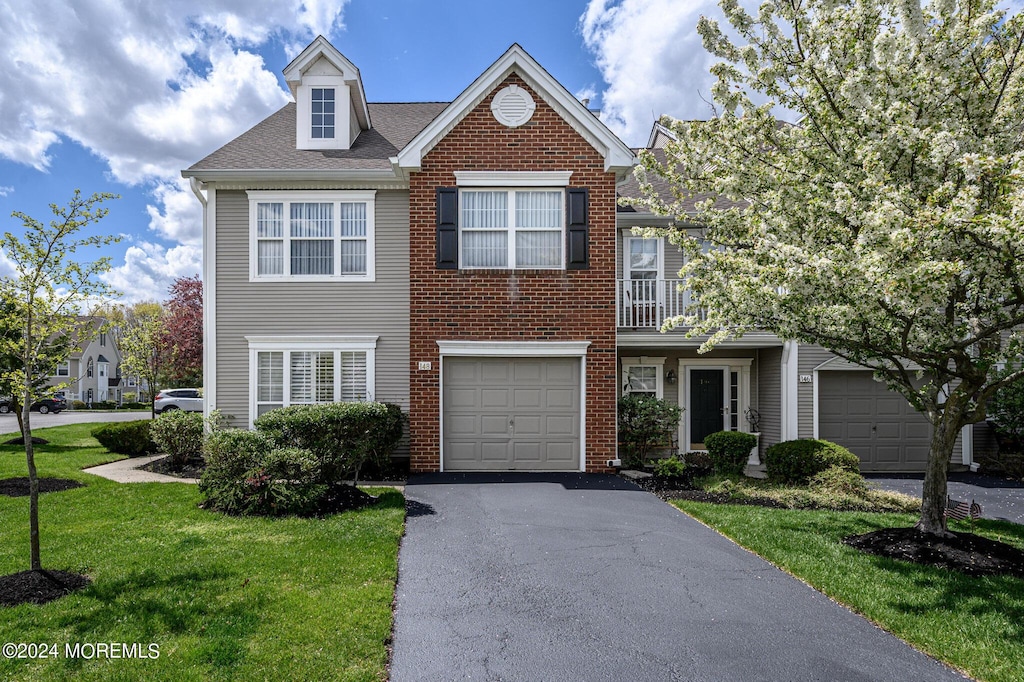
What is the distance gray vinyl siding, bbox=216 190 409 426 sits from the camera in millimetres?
11430

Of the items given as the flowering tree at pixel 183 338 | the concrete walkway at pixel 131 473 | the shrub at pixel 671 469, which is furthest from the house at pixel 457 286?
the flowering tree at pixel 183 338

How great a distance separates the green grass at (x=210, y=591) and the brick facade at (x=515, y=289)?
3602 millimetres

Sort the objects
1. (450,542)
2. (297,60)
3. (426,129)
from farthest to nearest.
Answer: (297,60), (426,129), (450,542)

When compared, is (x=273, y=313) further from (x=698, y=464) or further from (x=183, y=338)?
(x=183, y=338)

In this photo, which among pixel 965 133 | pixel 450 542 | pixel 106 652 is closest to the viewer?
pixel 106 652

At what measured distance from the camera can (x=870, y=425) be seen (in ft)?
41.6

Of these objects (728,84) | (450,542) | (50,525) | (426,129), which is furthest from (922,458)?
(50,525)

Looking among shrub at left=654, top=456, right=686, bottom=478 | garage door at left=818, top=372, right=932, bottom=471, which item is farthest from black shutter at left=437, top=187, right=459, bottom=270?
garage door at left=818, top=372, right=932, bottom=471

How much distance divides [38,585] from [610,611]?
199 inches

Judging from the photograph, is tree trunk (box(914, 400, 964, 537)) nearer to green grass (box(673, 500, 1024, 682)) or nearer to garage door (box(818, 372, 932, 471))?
green grass (box(673, 500, 1024, 682))

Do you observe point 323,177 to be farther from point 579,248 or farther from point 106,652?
point 106,652

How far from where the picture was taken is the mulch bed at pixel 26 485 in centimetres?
905

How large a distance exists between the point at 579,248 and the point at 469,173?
8.32ft

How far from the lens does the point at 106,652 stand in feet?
13.3
